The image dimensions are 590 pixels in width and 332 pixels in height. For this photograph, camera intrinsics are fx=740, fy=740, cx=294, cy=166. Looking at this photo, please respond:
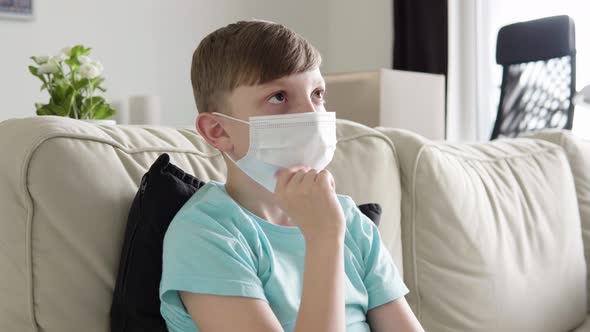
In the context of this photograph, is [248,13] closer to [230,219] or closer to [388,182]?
[388,182]

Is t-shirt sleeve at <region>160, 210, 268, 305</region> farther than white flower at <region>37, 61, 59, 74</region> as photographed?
No

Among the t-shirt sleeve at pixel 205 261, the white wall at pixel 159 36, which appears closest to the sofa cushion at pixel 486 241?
the t-shirt sleeve at pixel 205 261

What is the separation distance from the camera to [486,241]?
66.7 inches

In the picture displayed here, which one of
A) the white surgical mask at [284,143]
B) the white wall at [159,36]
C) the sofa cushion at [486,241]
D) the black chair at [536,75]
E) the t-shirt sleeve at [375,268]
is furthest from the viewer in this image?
the white wall at [159,36]

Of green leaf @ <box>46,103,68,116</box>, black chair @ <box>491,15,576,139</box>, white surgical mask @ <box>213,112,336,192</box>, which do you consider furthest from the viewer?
black chair @ <box>491,15,576,139</box>

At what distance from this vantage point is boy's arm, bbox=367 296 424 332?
1.21 meters

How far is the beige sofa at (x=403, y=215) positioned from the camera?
107cm

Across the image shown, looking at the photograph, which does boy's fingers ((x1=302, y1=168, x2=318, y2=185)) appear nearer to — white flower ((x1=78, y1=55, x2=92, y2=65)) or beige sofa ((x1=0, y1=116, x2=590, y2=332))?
beige sofa ((x1=0, y1=116, x2=590, y2=332))

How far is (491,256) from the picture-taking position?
5.54 ft

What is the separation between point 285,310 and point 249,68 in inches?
14.4

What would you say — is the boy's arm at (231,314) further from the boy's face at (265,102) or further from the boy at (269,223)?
the boy's face at (265,102)

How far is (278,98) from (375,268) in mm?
332

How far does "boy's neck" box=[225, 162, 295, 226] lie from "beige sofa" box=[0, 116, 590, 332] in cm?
13

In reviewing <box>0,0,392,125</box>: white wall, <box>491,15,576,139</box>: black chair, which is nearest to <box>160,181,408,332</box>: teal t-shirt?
<box>491,15,576,139</box>: black chair
